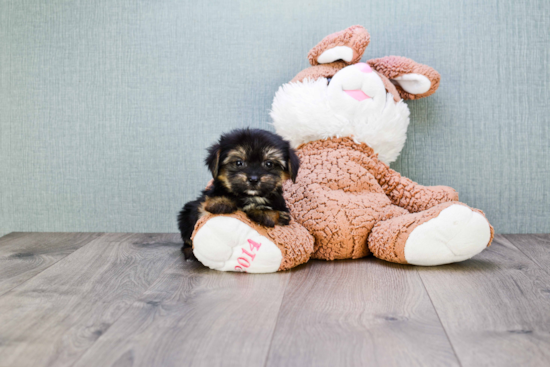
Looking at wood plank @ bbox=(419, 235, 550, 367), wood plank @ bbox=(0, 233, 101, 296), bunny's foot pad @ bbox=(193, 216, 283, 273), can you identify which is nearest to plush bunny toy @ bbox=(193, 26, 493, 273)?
bunny's foot pad @ bbox=(193, 216, 283, 273)

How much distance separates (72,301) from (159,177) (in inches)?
43.5

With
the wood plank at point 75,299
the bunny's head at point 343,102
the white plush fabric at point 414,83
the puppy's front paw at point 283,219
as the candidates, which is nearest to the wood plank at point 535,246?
the bunny's head at point 343,102

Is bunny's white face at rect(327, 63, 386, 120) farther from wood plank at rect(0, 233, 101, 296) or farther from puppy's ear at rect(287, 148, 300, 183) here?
wood plank at rect(0, 233, 101, 296)

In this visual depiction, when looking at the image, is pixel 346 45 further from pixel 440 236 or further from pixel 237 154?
pixel 440 236

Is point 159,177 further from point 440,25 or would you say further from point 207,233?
point 440,25

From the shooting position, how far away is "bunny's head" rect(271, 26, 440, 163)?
198 cm

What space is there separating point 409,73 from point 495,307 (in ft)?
3.98

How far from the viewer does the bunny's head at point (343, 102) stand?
6.49ft

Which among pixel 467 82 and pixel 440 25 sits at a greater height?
pixel 440 25

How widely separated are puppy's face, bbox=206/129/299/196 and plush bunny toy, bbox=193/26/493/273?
0.14 meters

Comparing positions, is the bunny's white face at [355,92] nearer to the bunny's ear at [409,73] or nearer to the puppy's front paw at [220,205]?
the bunny's ear at [409,73]

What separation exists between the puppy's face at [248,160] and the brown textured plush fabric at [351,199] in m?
0.31

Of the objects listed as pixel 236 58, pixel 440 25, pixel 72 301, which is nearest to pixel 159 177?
pixel 236 58

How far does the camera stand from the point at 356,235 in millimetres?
1847
